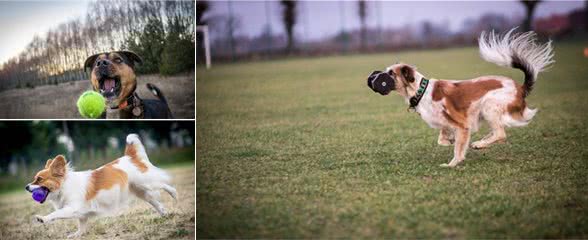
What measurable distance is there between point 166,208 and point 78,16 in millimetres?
1138

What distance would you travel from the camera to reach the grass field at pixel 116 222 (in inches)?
125

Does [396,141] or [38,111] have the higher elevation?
[38,111]

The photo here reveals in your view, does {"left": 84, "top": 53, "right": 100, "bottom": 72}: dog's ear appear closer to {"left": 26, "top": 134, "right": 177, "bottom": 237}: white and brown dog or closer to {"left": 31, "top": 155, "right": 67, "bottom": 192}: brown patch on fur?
{"left": 26, "top": 134, "right": 177, "bottom": 237}: white and brown dog

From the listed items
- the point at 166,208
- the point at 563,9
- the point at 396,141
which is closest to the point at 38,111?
the point at 166,208

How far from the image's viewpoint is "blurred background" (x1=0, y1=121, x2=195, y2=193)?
3229 millimetres

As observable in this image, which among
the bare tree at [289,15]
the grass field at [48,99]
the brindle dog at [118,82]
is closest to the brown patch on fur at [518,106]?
the grass field at [48,99]

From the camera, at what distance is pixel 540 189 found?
3139mm

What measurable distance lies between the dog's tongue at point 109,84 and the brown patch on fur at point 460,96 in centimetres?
173

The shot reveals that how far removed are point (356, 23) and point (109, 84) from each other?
4770 mm

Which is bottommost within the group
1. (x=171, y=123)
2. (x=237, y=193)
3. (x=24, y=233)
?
(x=24, y=233)

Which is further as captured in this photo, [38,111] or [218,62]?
[218,62]

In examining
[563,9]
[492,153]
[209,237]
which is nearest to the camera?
[209,237]

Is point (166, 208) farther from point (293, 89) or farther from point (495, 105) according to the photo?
point (293, 89)

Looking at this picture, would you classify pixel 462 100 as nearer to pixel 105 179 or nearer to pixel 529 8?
pixel 105 179
